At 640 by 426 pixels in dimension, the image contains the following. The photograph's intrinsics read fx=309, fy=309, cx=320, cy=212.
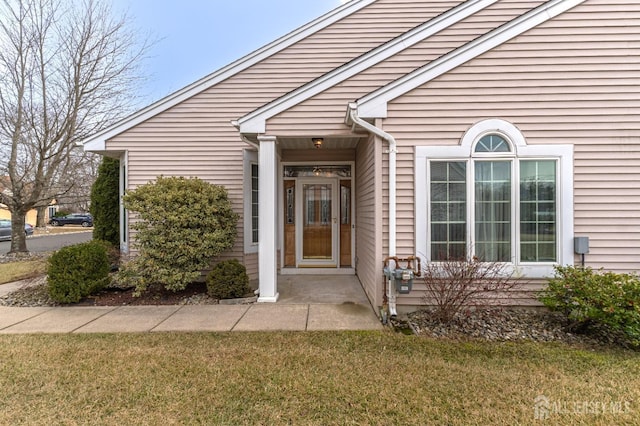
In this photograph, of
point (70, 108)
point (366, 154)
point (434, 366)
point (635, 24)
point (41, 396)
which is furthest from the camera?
point (70, 108)

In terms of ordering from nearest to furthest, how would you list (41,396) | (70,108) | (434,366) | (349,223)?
(41,396) < (434,366) < (349,223) < (70,108)

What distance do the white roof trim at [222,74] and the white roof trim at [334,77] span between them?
1.90m

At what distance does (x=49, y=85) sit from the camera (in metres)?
10.3

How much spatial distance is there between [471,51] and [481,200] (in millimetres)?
2166

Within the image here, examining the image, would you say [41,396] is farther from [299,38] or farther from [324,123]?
[299,38]

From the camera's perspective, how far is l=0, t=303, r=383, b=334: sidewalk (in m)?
4.20

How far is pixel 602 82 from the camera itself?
441cm

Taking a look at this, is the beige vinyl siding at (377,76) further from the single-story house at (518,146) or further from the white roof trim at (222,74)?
the white roof trim at (222,74)

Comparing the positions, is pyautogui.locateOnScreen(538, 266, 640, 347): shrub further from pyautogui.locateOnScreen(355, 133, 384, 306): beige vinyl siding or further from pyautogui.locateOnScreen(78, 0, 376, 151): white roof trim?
pyautogui.locateOnScreen(78, 0, 376, 151): white roof trim

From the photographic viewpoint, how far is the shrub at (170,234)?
5.30 metres

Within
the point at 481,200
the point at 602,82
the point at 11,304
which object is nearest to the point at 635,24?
the point at 602,82

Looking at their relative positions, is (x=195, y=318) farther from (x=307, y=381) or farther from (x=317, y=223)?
(x=317, y=223)

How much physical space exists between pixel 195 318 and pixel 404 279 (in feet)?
10.1

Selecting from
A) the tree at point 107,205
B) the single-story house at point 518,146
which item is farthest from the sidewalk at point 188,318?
the tree at point 107,205
